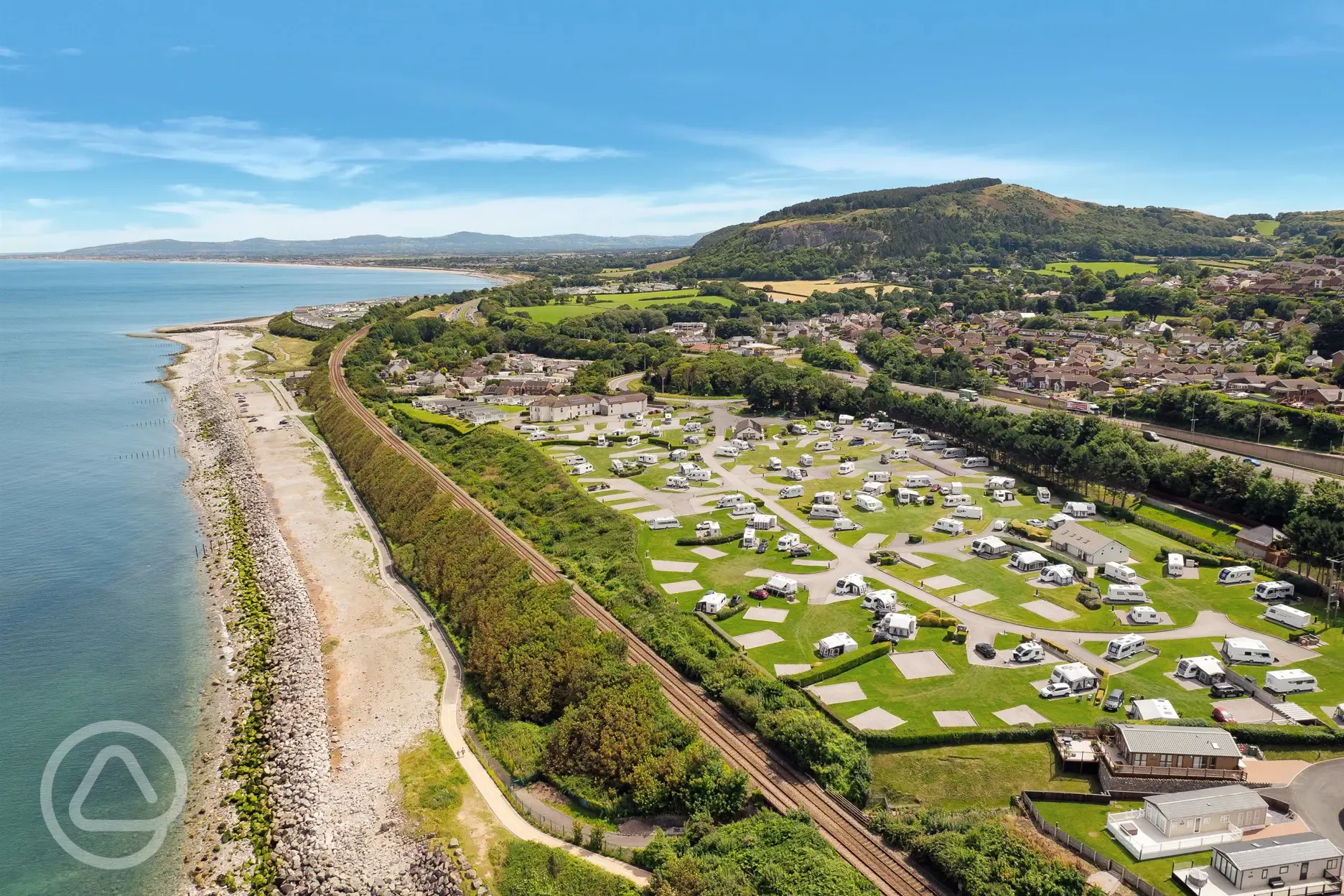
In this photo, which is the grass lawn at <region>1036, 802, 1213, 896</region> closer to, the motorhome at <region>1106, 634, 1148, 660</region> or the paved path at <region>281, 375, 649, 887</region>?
the motorhome at <region>1106, 634, 1148, 660</region>

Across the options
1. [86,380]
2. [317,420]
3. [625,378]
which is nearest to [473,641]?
[317,420]

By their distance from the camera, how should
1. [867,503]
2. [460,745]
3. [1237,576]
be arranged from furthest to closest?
[867,503]
[1237,576]
[460,745]

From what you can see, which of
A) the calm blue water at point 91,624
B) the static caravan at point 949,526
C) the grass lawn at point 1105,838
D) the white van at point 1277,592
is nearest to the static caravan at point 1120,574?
the white van at point 1277,592

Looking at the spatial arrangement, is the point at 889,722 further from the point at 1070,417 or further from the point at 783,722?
the point at 1070,417

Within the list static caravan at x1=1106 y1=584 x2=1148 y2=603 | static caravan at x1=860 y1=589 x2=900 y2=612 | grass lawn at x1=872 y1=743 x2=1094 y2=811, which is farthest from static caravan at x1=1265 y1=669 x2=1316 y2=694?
static caravan at x1=860 y1=589 x2=900 y2=612

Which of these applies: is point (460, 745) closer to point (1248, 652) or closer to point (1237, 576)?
point (1248, 652)

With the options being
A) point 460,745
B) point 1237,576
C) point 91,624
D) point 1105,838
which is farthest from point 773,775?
point 91,624
